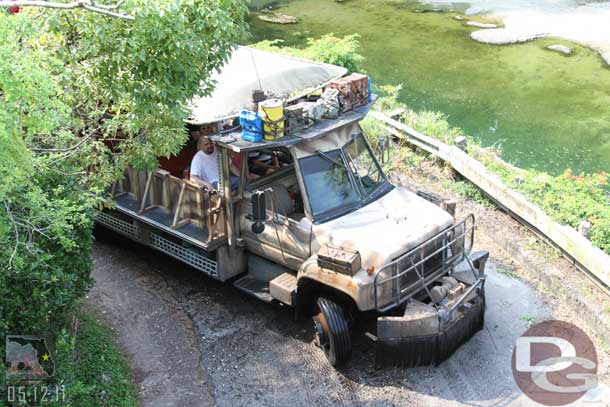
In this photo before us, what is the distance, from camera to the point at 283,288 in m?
8.77

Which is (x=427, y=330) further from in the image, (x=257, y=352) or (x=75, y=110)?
(x=75, y=110)

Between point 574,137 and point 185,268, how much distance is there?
406 inches

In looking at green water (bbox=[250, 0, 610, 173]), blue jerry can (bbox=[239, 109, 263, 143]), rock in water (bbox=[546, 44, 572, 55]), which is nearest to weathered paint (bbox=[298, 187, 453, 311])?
blue jerry can (bbox=[239, 109, 263, 143])

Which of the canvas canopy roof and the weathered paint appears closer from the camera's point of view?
the weathered paint

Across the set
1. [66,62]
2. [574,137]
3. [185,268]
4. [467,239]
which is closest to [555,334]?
[467,239]

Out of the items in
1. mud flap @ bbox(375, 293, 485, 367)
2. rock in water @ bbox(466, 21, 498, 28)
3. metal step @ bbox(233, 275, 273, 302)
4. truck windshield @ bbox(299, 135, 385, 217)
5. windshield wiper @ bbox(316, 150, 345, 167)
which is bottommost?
mud flap @ bbox(375, 293, 485, 367)

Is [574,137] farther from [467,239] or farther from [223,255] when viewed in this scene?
[223,255]

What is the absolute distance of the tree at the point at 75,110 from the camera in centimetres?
646

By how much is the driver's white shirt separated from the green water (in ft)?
27.2

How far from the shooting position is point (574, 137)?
55.1 feet

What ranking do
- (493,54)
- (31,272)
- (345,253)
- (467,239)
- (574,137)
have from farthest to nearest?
(493,54) < (574,137) < (467,239) < (345,253) < (31,272)

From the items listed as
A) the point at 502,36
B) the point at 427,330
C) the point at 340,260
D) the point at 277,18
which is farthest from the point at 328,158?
the point at 277,18

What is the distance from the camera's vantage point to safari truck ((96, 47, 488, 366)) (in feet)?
26.9

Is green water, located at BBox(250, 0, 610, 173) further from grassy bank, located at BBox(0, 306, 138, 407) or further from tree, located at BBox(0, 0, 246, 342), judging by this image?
Result: grassy bank, located at BBox(0, 306, 138, 407)
